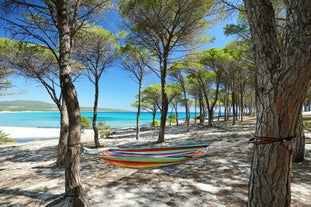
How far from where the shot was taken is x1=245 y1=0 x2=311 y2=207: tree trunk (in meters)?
1.08

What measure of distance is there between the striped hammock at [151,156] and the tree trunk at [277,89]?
1.85 ft

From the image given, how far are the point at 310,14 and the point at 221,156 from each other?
3.63 meters

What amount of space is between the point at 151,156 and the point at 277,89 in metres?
1.42

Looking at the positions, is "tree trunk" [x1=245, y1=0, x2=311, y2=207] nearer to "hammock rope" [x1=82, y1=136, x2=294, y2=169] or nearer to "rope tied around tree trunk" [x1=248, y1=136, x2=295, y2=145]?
"rope tied around tree trunk" [x1=248, y1=136, x2=295, y2=145]

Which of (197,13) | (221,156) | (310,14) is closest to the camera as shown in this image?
(310,14)

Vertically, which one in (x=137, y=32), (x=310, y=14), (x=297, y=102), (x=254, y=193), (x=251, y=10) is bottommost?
(x=254, y=193)

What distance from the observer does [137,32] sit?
6.98 m

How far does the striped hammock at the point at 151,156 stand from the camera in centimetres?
167

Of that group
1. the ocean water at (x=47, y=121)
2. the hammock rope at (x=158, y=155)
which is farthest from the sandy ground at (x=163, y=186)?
the ocean water at (x=47, y=121)

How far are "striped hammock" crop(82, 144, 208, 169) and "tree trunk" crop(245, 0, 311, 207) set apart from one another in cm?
56

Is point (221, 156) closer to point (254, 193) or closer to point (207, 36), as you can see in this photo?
point (254, 193)

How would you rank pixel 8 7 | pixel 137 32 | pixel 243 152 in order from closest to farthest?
pixel 8 7, pixel 243 152, pixel 137 32

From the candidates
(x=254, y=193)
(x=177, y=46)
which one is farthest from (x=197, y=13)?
(x=254, y=193)

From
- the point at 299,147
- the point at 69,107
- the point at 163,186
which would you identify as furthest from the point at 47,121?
the point at 299,147
